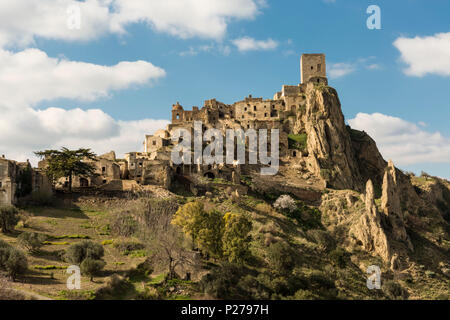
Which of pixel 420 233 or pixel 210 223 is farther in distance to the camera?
pixel 420 233

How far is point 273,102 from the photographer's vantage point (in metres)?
89.2

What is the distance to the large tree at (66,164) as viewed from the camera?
183 feet

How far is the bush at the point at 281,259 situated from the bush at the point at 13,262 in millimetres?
21303

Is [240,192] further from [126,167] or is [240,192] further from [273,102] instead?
[273,102]

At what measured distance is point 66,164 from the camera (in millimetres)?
55906

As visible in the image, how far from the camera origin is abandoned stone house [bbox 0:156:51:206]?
50.4 metres

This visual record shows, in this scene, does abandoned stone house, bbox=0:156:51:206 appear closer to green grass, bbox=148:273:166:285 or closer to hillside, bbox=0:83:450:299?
hillside, bbox=0:83:450:299

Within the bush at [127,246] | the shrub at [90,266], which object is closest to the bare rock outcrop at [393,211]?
the bush at [127,246]

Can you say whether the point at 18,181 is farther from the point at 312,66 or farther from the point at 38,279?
the point at 312,66

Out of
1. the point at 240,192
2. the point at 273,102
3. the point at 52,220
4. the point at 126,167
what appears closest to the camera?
the point at 52,220

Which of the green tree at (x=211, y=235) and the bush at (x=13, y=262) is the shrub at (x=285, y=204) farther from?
the bush at (x=13, y=262)

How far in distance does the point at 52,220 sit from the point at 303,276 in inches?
1049

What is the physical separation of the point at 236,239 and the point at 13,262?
18.7m
